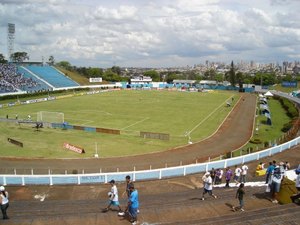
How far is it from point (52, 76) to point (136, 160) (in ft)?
316

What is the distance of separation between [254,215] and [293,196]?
2.23 metres

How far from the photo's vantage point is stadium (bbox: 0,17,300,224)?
14.6 m

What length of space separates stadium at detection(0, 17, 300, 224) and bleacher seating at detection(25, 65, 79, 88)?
33293 mm

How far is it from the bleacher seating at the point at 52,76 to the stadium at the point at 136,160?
3329cm

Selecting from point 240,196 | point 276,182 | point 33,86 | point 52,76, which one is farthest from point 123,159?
point 52,76

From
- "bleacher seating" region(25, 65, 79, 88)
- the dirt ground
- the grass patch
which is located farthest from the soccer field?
"bleacher seating" region(25, 65, 79, 88)

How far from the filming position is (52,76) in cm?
12112

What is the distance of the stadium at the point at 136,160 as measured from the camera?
14.6 meters

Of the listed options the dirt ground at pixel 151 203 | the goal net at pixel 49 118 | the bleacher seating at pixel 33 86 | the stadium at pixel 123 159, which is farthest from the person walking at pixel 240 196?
the bleacher seating at pixel 33 86

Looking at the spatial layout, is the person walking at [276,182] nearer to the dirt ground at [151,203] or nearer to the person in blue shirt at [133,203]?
the dirt ground at [151,203]

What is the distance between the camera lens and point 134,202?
12.8 metres

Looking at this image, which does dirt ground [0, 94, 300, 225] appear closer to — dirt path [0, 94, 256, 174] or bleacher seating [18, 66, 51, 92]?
dirt path [0, 94, 256, 174]

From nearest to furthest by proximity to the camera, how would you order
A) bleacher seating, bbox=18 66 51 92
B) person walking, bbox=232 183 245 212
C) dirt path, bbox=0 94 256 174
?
person walking, bbox=232 183 245 212 → dirt path, bbox=0 94 256 174 → bleacher seating, bbox=18 66 51 92

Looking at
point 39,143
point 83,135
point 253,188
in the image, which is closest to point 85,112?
point 83,135
